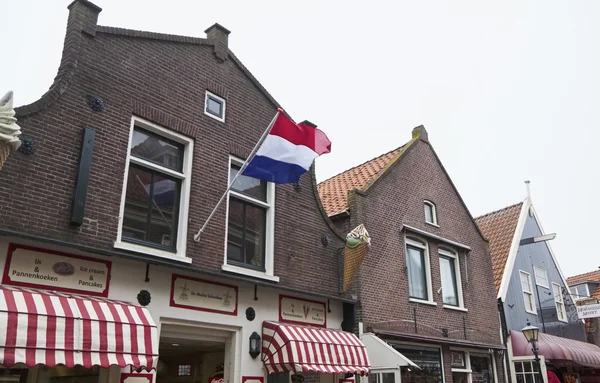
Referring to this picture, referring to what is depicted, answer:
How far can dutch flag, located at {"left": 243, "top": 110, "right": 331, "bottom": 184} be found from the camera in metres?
9.88

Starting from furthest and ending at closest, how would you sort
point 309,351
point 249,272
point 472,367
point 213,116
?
point 472,367 < point 213,116 < point 249,272 < point 309,351

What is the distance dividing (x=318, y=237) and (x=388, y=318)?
289 cm

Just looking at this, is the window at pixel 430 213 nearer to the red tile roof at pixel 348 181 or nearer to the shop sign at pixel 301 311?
the red tile roof at pixel 348 181

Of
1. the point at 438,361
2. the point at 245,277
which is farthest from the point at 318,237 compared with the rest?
the point at 438,361

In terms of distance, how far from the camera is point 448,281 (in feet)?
53.5

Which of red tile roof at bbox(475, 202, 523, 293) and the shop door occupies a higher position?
red tile roof at bbox(475, 202, 523, 293)

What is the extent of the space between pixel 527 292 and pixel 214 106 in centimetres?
1504

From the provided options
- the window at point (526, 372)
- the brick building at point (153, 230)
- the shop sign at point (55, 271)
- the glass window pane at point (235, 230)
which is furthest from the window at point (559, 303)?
the shop sign at point (55, 271)

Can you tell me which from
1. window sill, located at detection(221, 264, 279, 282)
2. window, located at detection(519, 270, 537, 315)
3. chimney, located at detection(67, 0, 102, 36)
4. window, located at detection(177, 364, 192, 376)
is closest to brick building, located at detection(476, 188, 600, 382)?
window, located at detection(519, 270, 537, 315)

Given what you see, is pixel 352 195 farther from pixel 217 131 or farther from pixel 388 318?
pixel 217 131

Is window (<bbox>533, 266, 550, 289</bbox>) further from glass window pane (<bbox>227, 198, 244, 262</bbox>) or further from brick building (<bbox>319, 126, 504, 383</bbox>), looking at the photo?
glass window pane (<bbox>227, 198, 244, 262</bbox>)

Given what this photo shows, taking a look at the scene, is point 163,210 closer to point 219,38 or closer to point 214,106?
point 214,106

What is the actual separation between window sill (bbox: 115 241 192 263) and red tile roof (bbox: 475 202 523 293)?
13.1m

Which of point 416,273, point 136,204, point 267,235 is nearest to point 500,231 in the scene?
point 416,273
